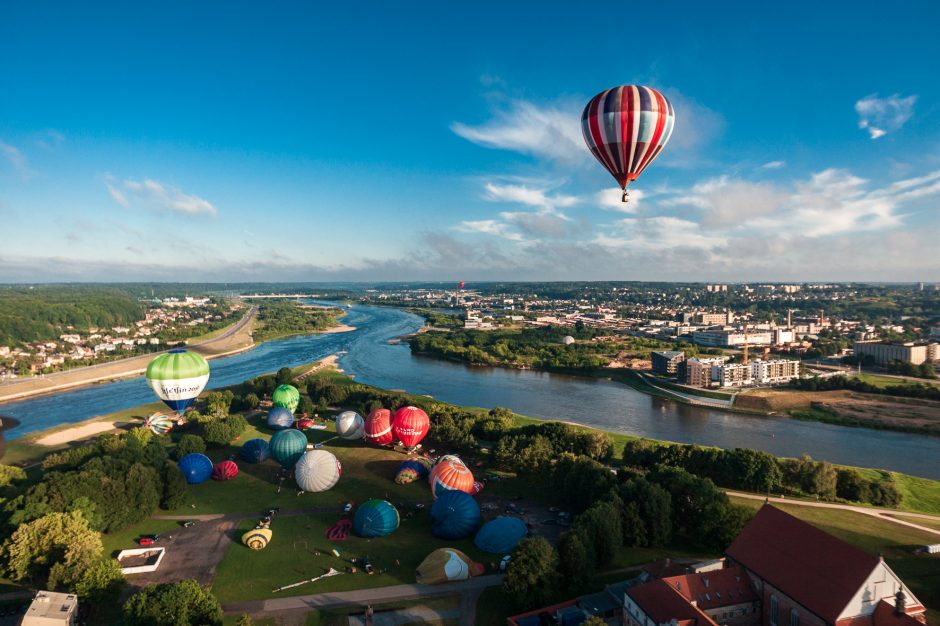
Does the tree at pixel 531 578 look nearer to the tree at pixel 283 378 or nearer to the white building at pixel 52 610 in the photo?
the white building at pixel 52 610

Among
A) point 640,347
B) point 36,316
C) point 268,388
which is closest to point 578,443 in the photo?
point 268,388

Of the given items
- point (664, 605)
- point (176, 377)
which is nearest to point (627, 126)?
point (664, 605)

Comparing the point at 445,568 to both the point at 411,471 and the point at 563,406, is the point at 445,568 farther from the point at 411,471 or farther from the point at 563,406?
the point at 563,406

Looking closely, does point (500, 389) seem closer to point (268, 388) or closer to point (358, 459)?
point (268, 388)

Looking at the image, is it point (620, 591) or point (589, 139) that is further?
point (589, 139)

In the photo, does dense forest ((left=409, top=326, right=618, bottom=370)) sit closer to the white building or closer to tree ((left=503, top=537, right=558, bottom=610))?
tree ((left=503, top=537, right=558, bottom=610))

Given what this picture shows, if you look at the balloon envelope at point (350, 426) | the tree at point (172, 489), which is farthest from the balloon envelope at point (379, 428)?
the tree at point (172, 489)

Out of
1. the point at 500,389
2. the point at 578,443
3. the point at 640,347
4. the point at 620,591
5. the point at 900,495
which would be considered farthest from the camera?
the point at 640,347
